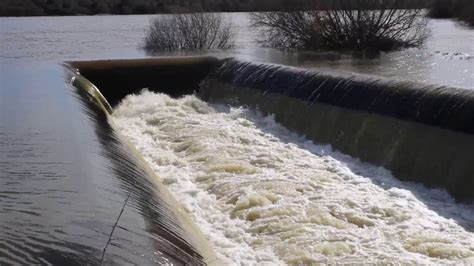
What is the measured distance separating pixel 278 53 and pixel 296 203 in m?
15.5

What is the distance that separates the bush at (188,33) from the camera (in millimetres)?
23922

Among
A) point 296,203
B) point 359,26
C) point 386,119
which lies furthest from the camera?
point 359,26

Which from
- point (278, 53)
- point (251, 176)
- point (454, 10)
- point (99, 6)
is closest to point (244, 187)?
→ point (251, 176)

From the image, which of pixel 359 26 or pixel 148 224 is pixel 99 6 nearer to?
pixel 359 26

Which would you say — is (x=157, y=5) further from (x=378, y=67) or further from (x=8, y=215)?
(x=8, y=215)

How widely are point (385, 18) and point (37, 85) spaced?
13750 millimetres

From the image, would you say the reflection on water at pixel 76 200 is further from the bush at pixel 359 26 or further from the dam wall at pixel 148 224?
the bush at pixel 359 26

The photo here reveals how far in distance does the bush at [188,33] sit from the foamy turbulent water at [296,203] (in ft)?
45.3

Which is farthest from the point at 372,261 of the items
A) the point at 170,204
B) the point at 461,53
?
the point at 461,53

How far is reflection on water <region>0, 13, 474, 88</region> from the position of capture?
48.1 feet

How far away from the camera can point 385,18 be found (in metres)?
22.5

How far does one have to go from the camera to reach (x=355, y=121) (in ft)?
30.7

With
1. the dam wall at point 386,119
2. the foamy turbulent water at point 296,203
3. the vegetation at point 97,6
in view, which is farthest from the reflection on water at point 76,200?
the vegetation at point 97,6

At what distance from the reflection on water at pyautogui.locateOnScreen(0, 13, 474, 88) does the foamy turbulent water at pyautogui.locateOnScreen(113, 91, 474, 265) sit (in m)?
4.47
